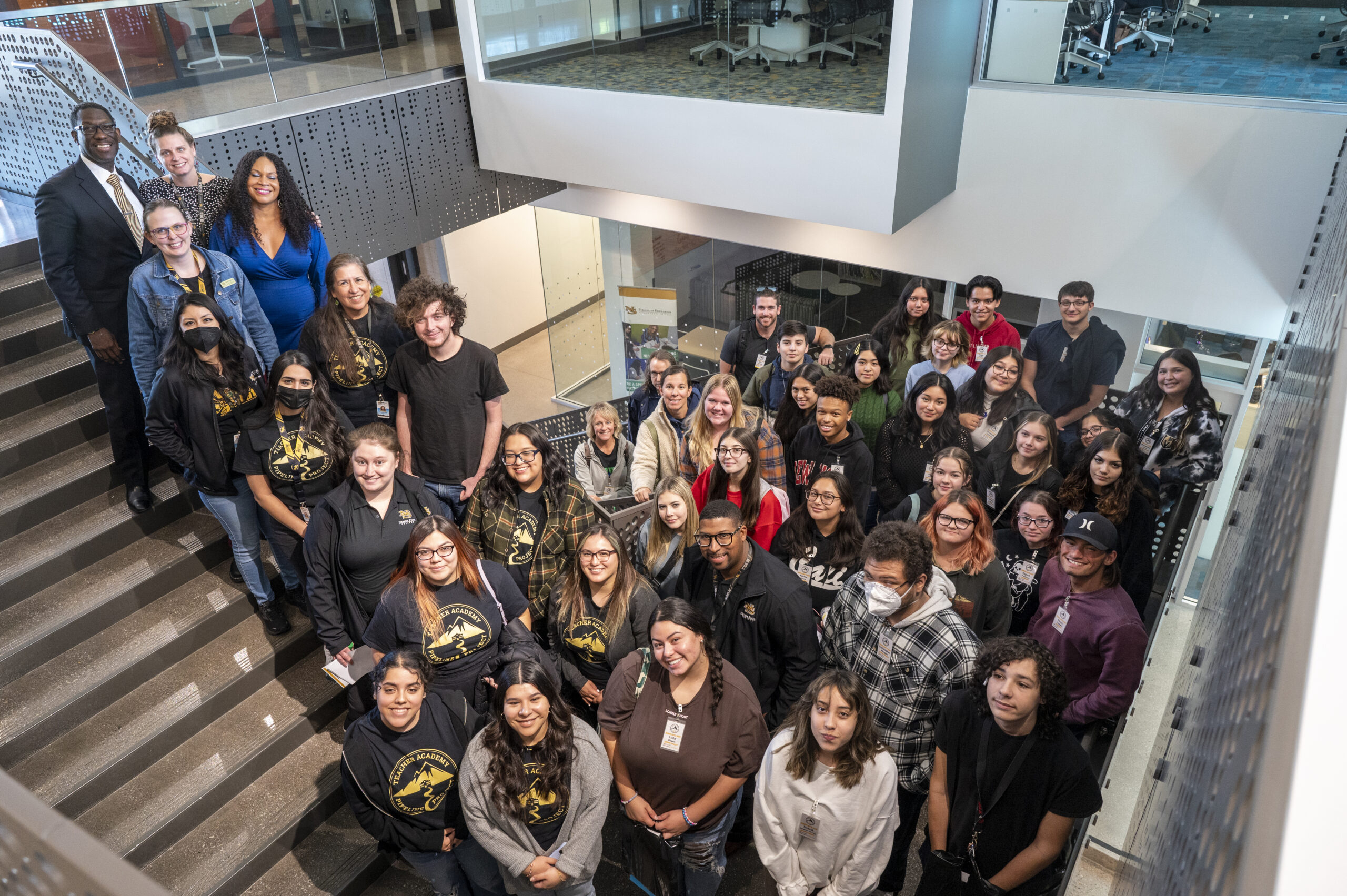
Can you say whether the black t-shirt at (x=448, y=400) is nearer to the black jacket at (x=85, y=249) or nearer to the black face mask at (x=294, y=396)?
the black face mask at (x=294, y=396)

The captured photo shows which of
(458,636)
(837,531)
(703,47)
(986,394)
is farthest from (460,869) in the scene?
(703,47)

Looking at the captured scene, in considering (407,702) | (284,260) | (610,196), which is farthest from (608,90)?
(407,702)

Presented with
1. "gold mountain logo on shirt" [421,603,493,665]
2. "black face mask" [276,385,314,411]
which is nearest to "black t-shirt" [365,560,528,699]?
"gold mountain logo on shirt" [421,603,493,665]

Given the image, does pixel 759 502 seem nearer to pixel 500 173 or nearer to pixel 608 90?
pixel 608 90

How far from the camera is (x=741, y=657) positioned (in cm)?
349

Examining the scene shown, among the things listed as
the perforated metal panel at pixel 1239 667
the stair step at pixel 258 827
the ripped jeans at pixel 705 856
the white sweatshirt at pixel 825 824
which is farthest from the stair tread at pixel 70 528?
the perforated metal panel at pixel 1239 667

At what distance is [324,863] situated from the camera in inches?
150

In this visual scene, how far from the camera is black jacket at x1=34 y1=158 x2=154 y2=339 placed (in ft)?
13.5

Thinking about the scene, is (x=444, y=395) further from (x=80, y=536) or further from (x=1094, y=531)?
(x=1094, y=531)

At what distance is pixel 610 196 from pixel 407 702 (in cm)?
690

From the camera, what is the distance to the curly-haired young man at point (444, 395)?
4141 millimetres

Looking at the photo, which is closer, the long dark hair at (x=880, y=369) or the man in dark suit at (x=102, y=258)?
the man in dark suit at (x=102, y=258)

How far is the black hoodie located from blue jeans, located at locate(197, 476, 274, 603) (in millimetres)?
2764

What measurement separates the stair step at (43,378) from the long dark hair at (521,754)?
11.8 feet
